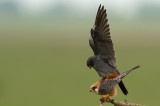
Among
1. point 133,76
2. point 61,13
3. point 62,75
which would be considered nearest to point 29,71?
point 62,75

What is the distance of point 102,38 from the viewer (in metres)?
6.41

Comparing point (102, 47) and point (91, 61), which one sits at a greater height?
point (102, 47)

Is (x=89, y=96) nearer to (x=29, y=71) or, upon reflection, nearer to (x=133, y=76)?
(x=133, y=76)

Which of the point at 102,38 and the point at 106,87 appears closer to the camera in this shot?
the point at 106,87

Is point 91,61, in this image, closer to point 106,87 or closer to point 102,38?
point 102,38

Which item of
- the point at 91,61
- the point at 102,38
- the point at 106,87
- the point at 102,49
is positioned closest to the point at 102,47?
the point at 102,49

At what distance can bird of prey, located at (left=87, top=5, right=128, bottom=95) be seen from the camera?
20.2 ft

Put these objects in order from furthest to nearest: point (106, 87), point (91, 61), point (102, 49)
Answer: point (102, 49)
point (91, 61)
point (106, 87)

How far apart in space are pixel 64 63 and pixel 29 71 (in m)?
5.48

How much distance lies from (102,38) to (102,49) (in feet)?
0.67

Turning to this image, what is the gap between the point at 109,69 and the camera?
6141mm

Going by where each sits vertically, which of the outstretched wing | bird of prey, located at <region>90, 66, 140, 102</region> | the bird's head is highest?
the outstretched wing

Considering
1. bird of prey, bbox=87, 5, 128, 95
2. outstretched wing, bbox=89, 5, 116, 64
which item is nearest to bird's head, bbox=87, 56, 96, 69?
bird of prey, bbox=87, 5, 128, 95

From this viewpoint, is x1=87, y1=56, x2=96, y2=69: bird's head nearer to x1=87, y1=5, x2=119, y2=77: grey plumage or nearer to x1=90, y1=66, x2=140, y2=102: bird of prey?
x1=87, y1=5, x2=119, y2=77: grey plumage
